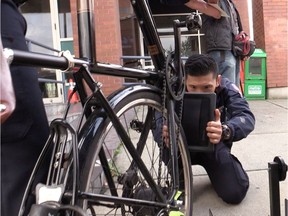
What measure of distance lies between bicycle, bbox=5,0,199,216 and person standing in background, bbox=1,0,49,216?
4.0 inches

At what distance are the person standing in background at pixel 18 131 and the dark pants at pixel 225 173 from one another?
1.50 meters

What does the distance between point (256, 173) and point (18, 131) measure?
245cm

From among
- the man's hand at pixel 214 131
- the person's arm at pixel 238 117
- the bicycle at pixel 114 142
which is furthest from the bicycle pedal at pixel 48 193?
the person's arm at pixel 238 117

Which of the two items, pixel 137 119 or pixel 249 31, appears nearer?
pixel 137 119

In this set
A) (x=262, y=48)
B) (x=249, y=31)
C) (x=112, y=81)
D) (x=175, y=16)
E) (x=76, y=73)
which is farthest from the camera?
(x=175, y=16)

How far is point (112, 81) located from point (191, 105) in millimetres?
5094

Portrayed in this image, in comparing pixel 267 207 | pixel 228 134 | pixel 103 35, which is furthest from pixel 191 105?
pixel 103 35

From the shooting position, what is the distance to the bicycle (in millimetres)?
1210

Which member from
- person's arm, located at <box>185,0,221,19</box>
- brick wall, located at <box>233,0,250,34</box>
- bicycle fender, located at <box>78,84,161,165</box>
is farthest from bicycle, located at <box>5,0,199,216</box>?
brick wall, located at <box>233,0,250,34</box>

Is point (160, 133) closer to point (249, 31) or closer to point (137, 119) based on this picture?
point (137, 119)

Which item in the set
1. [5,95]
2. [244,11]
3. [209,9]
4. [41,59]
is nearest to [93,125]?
[41,59]

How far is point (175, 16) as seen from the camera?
1048 centimetres

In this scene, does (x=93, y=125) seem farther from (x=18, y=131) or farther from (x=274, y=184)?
(x=274, y=184)

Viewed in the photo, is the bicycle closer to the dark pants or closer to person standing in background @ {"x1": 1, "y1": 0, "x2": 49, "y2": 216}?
person standing in background @ {"x1": 1, "y1": 0, "x2": 49, "y2": 216}
